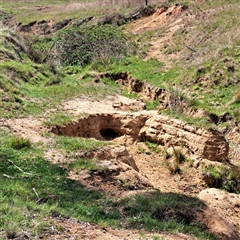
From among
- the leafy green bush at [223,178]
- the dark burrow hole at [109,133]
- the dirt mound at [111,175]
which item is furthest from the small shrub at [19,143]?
the leafy green bush at [223,178]

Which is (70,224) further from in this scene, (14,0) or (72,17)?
(14,0)

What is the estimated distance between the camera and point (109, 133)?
11375 mm

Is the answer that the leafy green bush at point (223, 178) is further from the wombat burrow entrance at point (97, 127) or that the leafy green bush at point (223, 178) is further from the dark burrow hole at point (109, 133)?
the dark burrow hole at point (109, 133)

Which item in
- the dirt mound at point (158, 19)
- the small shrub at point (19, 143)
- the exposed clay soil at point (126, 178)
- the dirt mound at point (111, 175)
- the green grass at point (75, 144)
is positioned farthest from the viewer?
the dirt mound at point (158, 19)

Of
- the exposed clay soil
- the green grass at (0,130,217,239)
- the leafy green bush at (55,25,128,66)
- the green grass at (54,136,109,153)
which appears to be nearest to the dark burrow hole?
the exposed clay soil

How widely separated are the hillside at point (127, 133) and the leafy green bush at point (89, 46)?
75 mm

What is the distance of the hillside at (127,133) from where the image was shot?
4742 millimetres

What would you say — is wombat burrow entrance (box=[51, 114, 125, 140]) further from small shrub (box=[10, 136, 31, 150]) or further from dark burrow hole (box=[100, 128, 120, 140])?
small shrub (box=[10, 136, 31, 150])

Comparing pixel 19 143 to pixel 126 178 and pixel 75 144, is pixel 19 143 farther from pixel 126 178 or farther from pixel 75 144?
pixel 126 178

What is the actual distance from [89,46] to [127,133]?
10856 mm

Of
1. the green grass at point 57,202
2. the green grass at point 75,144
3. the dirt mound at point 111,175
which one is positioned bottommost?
the dirt mound at point 111,175

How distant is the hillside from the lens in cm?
474

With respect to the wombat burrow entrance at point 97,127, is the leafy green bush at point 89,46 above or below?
above

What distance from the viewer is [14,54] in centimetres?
1553
